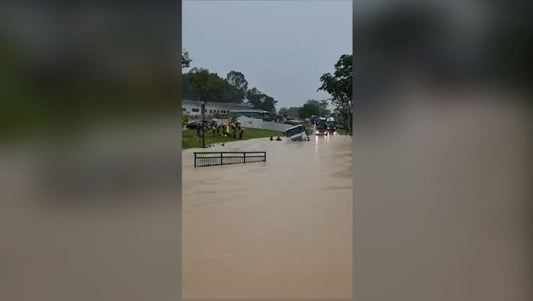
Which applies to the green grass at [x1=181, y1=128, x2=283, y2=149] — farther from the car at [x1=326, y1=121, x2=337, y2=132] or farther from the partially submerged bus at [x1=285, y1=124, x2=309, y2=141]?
the car at [x1=326, y1=121, x2=337, y2=132]

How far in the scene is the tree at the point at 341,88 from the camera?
452 cm

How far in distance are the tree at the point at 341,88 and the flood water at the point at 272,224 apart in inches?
14.5

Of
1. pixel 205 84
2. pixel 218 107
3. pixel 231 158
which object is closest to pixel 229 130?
pixel 231 158

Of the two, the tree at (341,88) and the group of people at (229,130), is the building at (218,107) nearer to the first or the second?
the group of people at (229,130)

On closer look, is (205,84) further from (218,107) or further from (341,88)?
(341,88)

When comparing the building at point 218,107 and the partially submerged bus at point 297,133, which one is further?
the partially submerged bus at point 297,133

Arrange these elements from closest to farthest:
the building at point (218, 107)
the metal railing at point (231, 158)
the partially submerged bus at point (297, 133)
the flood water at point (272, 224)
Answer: the flood water at point (272, 224) < the building at point (218, 107) < the metal railing at point (231, 158) < the partially submerged bus at point (297, 133)

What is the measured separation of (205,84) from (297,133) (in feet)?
5.58

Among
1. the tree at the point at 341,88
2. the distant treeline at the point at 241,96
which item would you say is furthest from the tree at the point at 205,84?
the tree at the point at 341,88

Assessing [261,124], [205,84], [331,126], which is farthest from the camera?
[261,124]

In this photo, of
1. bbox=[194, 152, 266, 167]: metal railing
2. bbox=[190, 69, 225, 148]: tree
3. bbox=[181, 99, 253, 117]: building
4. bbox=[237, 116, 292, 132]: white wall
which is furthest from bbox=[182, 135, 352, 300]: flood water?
bbox=[190, 69, 225, 148]: tree

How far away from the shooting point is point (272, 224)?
137 inches
